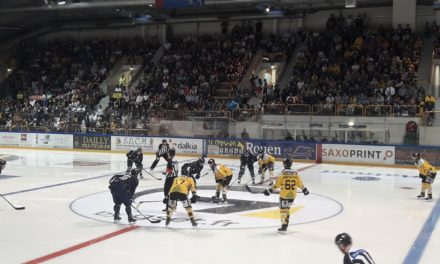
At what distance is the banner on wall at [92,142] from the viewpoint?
25547 millimetres

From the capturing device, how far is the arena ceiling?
97.2ft

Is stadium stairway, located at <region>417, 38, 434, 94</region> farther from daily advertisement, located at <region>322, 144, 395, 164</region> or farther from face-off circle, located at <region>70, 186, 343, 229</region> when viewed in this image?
face-off circle, located at <region>70, 186, 343, 229</region>

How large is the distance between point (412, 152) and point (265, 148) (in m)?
5.80

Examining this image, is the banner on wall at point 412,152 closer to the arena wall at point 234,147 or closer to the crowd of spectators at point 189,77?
the arena wall at point 234,147

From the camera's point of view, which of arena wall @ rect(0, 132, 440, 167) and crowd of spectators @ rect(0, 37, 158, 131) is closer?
arena wall @ rect(0, 132, 440, 167)

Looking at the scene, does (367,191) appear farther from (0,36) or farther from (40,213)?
(0,36)

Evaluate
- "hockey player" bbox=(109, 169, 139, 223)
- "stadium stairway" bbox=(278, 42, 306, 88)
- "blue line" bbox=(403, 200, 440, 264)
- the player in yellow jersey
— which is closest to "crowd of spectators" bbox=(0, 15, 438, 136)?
"stadium stairway" bbox=(278, 42, 306, 88)

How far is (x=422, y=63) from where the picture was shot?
87.3 ft

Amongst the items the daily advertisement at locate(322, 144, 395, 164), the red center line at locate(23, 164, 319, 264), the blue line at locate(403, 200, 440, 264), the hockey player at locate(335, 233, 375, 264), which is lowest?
the blue line at locate(403, 200, 440, 264)

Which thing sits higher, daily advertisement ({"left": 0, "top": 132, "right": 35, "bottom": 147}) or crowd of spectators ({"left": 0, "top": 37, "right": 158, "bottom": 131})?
crowd of spectators ({"left": 0, "top": 37, "right": 158, "bottom": 131})

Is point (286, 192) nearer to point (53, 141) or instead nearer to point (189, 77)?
point (53, 141)

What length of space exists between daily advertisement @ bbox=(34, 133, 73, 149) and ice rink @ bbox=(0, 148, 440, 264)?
10433 mm

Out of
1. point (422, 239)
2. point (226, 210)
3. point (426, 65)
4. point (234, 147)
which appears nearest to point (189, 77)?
point (234, 147)

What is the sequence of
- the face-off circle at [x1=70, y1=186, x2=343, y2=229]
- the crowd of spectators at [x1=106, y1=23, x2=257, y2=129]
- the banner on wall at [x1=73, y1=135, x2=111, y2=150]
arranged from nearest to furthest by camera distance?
the face-off circle at [x1=70, y1=186, x2=343, y2=229], the banner on wall at [x1=73, y1=135, x2=111, y2=150], the crowd of spectators at [x1=106, y1=23, x2=257, y2=129]
